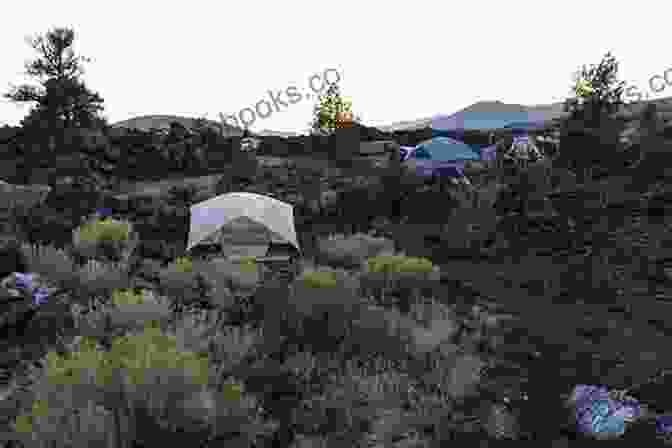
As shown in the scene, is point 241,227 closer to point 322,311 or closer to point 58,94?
point 322,311

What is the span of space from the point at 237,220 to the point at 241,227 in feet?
0.77

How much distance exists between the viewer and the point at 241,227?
12641mm

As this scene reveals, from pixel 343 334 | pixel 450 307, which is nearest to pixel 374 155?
pixel 450 307

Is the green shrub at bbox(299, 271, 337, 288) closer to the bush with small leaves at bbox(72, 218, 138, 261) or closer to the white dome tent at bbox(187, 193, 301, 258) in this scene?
the bush with small leaves at bbox(72, 218, 138, 261)

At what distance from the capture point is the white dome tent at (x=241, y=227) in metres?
12.2

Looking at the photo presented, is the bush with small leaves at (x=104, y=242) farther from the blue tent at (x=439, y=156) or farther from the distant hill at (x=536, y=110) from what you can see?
the distant hill at (x=536, y=110)

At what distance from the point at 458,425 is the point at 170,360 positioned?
2.62 metres

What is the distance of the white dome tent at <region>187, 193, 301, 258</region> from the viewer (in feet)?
40.0

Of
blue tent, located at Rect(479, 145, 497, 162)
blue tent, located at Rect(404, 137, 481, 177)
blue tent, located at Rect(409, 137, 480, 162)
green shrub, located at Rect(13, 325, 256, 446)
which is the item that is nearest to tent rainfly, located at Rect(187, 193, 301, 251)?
green shrub, located at Rect(13, 325, 256, 446)

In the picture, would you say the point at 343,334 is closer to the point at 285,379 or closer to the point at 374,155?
the point at 285,379

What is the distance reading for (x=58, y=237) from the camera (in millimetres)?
11641

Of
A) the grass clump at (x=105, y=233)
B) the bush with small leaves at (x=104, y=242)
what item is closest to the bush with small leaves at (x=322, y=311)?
the bush with small leaves at (x=104, y=242)

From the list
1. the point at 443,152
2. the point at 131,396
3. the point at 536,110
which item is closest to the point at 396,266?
the point at 131,396

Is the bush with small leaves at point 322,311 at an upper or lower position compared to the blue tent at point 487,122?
lower
